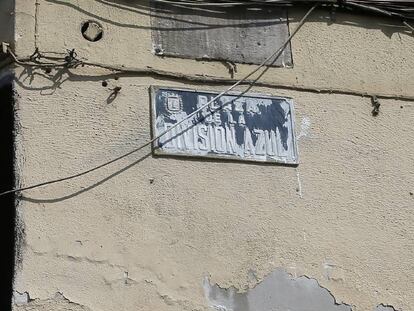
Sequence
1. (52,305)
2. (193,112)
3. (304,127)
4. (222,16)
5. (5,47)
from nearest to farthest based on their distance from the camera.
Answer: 1. (52,305)
2. (5,47)
3. (193,112)
4. (304,127)
5. (222,16)

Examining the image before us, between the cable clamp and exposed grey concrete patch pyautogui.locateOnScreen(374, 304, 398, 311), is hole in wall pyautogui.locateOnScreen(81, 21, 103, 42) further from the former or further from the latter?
exposed grey concrete patch pyautogui.locateOnScreen(374, 304, 398, 311)

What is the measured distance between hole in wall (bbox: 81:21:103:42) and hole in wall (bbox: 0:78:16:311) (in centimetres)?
49

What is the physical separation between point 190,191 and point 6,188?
113cm

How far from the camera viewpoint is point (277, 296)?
516cm

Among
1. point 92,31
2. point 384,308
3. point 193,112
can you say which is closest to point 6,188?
point 92,31

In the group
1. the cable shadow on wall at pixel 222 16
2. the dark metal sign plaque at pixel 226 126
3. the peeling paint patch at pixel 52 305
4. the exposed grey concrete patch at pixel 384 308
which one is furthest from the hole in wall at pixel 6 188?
the exposed grey concrete patch at pixel 384 308

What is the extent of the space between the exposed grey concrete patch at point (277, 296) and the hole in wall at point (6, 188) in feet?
3.59

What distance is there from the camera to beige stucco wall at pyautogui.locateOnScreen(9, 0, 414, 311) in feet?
16.1

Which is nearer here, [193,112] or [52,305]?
[52,305]

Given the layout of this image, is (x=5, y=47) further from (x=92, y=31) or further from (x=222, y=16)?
(x=222, y=16)

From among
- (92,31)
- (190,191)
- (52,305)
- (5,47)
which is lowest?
(52,305)

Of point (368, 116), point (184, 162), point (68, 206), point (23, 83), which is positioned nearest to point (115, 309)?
point (68, 206)

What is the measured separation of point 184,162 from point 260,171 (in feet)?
1.40

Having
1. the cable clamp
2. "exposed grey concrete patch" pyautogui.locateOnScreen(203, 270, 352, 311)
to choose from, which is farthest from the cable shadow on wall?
"exposed grey concrete patch" pyautogui.locateOnScreen(203, 270, 352, 311)
